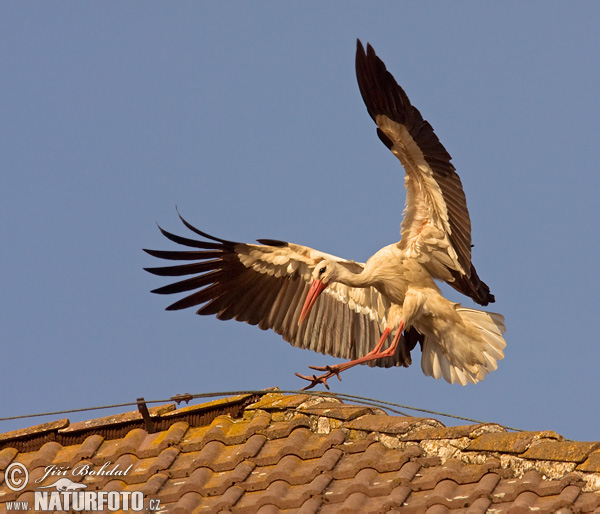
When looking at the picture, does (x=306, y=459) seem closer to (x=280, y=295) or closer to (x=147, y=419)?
(x=147, y=419)

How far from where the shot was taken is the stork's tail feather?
7.74 m

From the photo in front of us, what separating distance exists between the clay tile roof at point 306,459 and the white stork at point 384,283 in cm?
240

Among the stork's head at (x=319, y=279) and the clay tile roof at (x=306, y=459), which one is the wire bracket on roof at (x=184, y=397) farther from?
the stork's head at (x=319, y=279)

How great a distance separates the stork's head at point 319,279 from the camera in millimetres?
7871

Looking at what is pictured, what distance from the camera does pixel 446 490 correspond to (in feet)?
13.1

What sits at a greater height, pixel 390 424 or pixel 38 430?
pixel 38 430

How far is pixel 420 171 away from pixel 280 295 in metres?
1.84

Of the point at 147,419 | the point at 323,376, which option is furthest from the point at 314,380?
the point at 147,419

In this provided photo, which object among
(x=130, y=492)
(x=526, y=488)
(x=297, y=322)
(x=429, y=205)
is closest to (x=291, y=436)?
(x=130, y=492)

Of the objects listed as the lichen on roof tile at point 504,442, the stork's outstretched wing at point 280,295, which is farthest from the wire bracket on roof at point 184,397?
the stork's outstretched wing at point 280,295

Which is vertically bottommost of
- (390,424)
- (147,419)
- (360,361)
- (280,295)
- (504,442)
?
(504,442)

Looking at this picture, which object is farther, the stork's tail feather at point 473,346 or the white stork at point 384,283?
the stork's tail feather at point 473,346

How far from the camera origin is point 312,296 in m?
7.91

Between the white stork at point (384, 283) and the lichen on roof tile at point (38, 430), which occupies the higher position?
the white stork at point (384, 283)
